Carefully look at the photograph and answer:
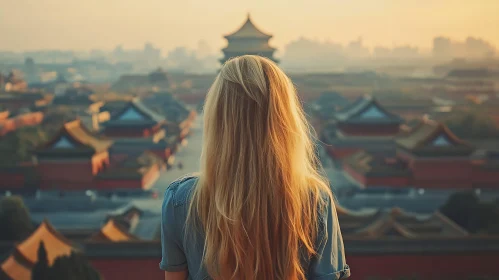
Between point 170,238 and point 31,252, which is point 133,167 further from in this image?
point 170,238

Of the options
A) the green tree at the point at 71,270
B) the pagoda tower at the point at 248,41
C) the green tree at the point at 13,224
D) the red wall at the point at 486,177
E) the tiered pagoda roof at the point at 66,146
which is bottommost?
the red wall at the point at 486,177

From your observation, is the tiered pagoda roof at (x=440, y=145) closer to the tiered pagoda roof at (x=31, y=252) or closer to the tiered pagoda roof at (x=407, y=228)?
the tiered pagoda roof at (x=407, y=228)

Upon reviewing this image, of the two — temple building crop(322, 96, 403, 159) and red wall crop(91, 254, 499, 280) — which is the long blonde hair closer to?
red wall crop(91, 254, 499, 280)

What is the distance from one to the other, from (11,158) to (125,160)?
2320 millimetres

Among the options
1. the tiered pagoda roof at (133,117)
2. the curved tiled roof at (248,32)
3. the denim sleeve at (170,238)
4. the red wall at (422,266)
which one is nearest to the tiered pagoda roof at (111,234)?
the red wall at (422,266)

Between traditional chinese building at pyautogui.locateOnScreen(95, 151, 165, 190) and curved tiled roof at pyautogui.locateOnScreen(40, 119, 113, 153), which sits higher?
curved tiled roof at pyautogui.locateOnScreen(40, 119, 113, 153)

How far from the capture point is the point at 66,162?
9609mm

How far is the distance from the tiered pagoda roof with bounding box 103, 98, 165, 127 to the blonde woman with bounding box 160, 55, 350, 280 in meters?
11.6

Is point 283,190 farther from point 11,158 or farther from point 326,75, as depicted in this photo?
point 326,75

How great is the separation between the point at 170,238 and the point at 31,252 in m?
4.96

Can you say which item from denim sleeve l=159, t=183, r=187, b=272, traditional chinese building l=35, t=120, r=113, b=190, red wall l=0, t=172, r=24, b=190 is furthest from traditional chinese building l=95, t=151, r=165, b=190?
denim sleeve l=159, t=183, r=187, b=272

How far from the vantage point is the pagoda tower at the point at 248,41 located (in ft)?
61.1

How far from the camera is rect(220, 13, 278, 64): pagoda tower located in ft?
61.1

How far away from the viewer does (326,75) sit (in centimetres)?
3022
